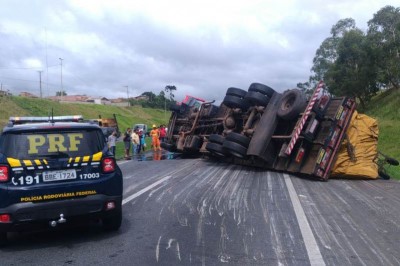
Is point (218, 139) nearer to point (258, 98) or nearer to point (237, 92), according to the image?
point (237, 92)

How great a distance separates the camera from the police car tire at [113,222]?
5.89m

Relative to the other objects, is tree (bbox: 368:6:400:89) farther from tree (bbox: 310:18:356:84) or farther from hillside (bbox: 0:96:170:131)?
hillside (bbox: 0:96:170:131)

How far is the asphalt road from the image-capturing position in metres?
4.91

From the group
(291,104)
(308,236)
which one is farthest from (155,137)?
(308,236)

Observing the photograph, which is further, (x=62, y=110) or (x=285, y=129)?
(x=62, y=110)

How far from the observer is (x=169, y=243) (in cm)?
543

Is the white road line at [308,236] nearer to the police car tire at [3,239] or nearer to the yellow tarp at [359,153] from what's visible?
the yellow tarp at [359,153]

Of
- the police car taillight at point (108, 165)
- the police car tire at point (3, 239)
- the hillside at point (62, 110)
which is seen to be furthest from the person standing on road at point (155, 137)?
the hillside at point (62, 110)

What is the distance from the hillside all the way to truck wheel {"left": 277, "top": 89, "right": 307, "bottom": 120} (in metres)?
32.2

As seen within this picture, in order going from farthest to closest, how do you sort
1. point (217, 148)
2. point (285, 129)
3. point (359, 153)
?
point (217, 148)
point (285, 129)
point (359, 153)

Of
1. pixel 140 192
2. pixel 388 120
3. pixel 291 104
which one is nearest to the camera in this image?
pixel 140 192

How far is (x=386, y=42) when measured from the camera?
41.3 m

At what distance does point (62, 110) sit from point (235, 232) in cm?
6647

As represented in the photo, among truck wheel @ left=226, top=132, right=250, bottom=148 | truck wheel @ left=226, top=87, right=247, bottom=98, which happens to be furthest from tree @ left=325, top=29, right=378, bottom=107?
truck wheel @ left=226, top=132, right=250, bottom=148
